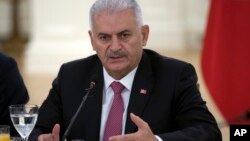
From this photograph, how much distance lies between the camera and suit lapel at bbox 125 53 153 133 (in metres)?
3.14

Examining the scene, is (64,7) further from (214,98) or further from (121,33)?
(121,33)

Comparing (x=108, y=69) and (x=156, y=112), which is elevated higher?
(x=108, y=69)

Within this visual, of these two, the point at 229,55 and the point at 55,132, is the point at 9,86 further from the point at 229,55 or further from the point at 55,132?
the point at 229,55

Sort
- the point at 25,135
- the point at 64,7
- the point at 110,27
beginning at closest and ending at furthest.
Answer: the point at 25,135 → the point at 110,27 → the point at 64,7

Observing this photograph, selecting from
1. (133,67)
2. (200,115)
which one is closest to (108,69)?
(133,67)

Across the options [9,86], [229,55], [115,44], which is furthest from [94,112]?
[229,55]

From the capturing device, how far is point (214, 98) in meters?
4.65

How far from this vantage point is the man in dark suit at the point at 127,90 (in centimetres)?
305

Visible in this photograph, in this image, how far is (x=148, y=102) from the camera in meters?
3.18

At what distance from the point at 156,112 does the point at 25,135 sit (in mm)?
663

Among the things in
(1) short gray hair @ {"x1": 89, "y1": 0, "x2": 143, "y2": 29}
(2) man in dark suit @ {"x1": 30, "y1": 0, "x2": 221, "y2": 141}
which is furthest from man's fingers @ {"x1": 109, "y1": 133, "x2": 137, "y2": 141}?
(1) short gray hair @ {"x1": 89, "y1": 0, "x2": 143, "y2": 29}

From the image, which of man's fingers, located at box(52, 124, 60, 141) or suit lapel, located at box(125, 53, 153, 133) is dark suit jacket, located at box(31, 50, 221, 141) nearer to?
suit lapel, located at box(125, 53, 153, 133)

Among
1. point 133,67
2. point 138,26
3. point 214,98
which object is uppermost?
point 138,26

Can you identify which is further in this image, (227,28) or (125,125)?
(227,28)
